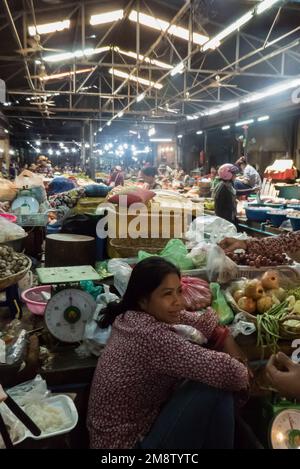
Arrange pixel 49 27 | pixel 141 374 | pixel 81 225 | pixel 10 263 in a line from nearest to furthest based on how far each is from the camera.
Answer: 1. pixel 141 374
2. pixel 10 263
3. pixel 81 225
4. pixel 49 27

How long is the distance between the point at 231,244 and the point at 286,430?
165cm

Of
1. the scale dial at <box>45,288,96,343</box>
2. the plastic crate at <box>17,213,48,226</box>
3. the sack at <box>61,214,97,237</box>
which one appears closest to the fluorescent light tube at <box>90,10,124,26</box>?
the plastic crate at <box>17,213,48,226</box>

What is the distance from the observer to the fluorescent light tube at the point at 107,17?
28.2 feet

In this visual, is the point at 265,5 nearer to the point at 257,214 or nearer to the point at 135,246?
the point at 257,214

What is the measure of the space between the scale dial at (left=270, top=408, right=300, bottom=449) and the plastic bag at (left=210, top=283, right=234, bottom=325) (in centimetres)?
68

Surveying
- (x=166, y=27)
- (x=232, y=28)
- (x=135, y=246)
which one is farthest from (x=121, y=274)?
(x=166, y=27)

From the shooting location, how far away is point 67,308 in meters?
2.43

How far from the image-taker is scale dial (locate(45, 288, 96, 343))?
2414 millimetres

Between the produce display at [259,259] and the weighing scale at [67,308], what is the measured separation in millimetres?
1521

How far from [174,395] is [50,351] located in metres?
1.04

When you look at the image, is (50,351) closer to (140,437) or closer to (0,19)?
(140,437)

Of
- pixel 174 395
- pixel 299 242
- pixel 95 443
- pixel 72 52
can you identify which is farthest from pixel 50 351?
pixel 72 52

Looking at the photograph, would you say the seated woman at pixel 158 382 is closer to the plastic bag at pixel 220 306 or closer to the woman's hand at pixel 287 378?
the woman's hand at pixel 287 378

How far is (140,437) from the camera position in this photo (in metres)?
1.83
